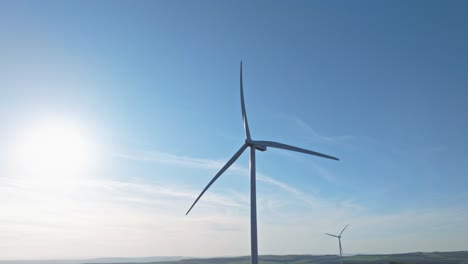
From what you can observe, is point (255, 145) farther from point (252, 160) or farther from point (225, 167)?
point (225, 167)

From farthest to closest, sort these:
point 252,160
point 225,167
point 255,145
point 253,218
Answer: point 225,167, point 255,145, point 252,160, point 253,218

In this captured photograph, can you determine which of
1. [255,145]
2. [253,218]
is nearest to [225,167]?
[255,145]

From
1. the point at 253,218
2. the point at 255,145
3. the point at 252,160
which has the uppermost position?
the point at 255,145

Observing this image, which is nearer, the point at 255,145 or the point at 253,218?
the point at 253,218

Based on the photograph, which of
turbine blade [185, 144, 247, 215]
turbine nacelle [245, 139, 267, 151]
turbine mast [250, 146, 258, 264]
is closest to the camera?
turbine mast [250, 146, 258, 264]

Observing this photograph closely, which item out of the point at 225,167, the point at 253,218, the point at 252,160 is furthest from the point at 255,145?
the point at 253,218

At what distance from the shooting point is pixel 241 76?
188 feet

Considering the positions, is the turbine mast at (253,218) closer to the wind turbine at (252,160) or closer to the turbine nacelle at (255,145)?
the wind turbine at (252,160)

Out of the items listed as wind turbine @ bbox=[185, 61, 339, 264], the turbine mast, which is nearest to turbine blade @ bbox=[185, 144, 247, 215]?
wind turbine @ bbox=[185, 61, 339, 264]

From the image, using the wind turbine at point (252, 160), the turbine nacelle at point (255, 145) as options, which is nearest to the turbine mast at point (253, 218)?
the wind turbine at point (252, 160)

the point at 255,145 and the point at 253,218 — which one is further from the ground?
the point at 255,145

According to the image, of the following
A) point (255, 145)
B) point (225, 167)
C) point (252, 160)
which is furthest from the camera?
point (225, 167)

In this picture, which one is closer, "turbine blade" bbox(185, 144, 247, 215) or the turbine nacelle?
the turbine nacelle

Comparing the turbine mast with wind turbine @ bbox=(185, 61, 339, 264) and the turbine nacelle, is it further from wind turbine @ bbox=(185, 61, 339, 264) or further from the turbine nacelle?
the turbine nacelle
